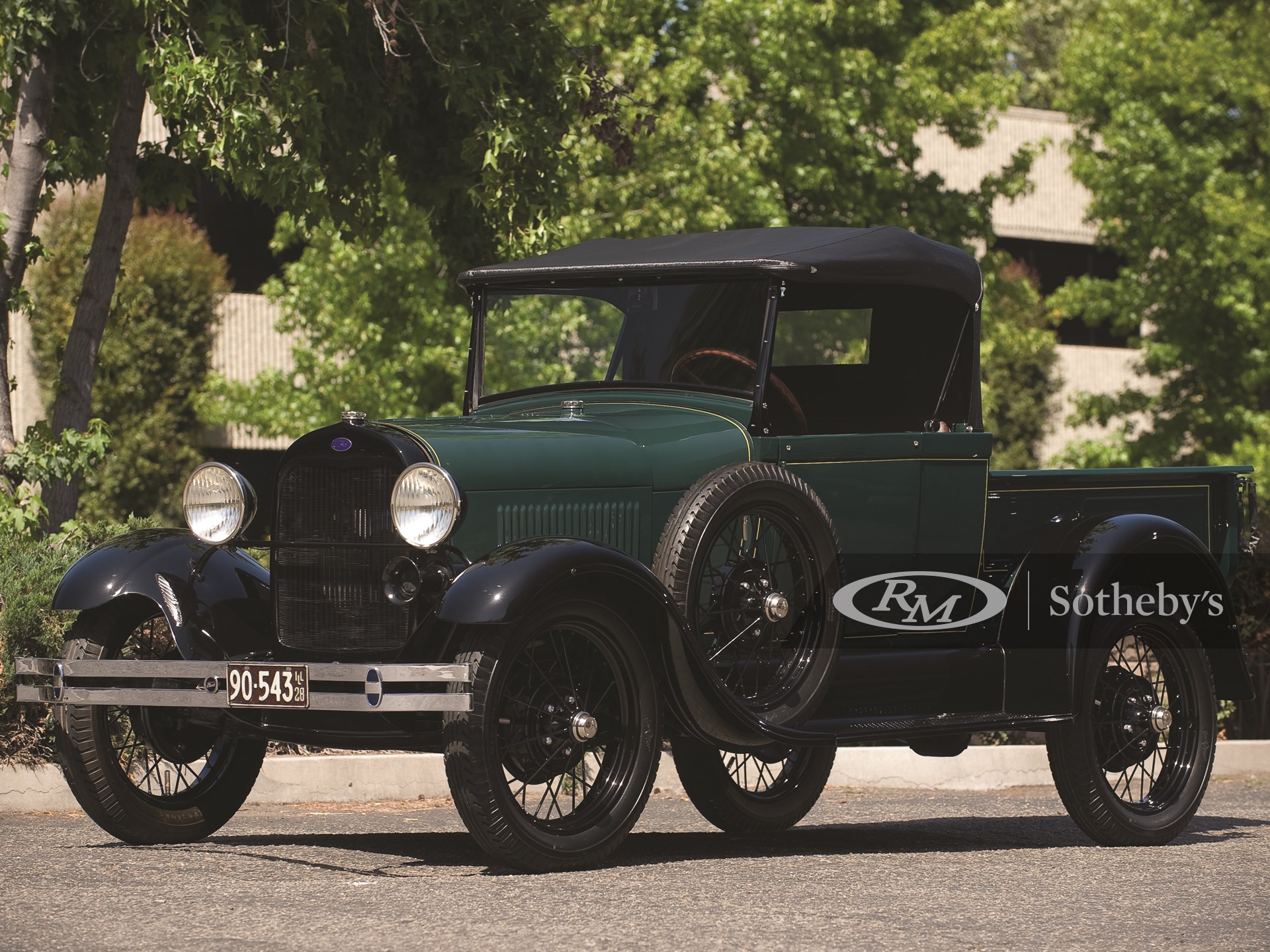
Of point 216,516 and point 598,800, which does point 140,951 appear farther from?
point 216,516

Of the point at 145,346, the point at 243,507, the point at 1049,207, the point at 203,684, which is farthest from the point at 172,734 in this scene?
the point at 1049,207

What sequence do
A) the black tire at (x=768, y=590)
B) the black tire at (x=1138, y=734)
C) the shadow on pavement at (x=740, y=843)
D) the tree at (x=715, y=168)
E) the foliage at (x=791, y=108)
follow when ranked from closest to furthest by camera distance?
the shadow on pavement at (x=740, y=843) < the black tire at (x=768, y=590) < the black tire at (x=1138, y=734) < the tree at (x=715, y=168) < the foliage at (x=791, y=108)

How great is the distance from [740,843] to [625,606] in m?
1.74

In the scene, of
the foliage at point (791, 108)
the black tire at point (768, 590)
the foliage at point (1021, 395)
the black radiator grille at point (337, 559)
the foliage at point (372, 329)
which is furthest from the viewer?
the foliage at point (1021, 395)

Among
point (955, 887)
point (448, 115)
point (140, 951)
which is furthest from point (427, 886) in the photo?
point (448, 115)

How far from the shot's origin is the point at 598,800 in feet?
21.1

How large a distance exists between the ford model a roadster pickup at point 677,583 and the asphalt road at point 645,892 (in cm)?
33

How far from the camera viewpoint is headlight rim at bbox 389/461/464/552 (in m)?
6.28

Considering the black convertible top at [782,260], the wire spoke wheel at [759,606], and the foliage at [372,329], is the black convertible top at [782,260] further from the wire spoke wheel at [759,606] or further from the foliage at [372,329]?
the foliage at [372,329]

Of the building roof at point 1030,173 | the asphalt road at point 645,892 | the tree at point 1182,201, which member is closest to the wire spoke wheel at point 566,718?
the asphalt road at point 645,892

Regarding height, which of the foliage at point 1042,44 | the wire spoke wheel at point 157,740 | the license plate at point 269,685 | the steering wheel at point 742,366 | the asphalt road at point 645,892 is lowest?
the asphalt road at point 645,892

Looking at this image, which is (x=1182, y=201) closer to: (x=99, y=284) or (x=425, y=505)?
(x=99, y=284)

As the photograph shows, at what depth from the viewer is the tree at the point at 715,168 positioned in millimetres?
20141

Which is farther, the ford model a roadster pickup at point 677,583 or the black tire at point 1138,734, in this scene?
the black tire at point 1138,734
